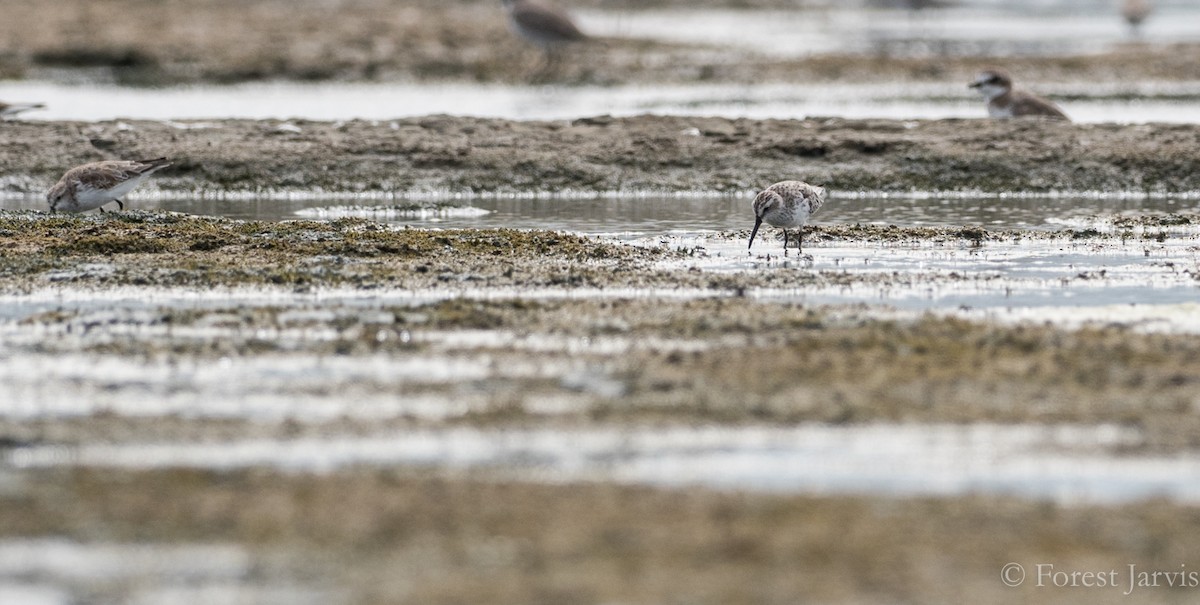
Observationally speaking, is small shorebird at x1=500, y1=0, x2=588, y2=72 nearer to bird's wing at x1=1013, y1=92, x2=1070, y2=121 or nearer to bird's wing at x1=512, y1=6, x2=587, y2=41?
bird's wing at x1=512, y1=6, x2=587, y2=41

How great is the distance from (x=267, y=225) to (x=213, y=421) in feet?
17.2

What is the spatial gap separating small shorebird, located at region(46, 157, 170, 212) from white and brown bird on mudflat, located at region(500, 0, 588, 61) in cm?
1274

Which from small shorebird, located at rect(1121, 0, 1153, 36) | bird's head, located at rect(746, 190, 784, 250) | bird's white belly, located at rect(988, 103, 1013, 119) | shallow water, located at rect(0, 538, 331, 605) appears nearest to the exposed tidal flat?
shallow water, located at rect(0, 538, 331, 605)

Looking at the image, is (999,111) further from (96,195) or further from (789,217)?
(96,195)

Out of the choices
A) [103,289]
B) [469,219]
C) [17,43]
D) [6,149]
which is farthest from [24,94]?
[103,289]

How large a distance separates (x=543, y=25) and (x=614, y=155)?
31.2ft

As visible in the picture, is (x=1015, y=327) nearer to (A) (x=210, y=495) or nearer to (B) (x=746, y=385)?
(B) (x=746, y=385)

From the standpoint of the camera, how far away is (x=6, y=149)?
53.6ft

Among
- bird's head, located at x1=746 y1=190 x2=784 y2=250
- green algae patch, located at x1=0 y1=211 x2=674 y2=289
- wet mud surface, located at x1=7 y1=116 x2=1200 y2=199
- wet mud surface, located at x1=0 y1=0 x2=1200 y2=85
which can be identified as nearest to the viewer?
green algae patch, located at x1=0 y1=211 x2=674 y2=289

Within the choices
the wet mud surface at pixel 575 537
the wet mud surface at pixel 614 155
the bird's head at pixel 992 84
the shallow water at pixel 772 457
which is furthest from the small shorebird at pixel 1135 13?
the wet mud surface at pixel 575 537

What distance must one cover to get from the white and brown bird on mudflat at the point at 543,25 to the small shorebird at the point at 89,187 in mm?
12744

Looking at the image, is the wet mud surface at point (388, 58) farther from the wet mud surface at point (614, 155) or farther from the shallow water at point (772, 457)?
the shallow water at point (772, 457)

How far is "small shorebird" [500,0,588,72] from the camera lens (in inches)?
991

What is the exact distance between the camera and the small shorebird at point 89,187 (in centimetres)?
1288
